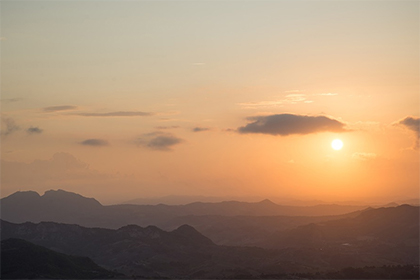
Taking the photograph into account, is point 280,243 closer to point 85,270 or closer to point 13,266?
point 85,270

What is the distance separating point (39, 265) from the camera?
290 feet

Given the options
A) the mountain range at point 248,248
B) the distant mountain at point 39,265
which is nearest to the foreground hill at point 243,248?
the mountain range at point 248,248

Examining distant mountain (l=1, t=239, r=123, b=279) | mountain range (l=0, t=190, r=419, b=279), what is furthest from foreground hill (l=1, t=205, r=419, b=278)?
distant mountain (l=1, t=239, r=123, b=279)

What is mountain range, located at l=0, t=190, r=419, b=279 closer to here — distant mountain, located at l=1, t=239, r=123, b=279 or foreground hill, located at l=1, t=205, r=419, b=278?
foreground hill, located at l=1, t=205, r=419, b=278

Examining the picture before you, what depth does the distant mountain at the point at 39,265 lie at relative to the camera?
3317 inches

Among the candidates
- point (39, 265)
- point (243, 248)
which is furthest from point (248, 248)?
point (39, 265)

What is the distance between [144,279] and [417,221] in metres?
103

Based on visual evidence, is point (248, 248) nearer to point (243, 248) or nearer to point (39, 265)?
point (243, 248)

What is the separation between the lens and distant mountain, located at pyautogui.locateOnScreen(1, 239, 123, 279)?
84.2m

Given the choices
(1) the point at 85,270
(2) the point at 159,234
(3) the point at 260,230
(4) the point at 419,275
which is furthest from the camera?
(3) the point at 260,230

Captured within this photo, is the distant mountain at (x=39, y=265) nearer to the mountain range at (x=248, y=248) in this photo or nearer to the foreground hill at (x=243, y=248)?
the mountain range at (x=248, y=248)

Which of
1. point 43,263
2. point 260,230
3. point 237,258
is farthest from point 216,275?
point 260,230

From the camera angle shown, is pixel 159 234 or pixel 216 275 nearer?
pixel 216 275

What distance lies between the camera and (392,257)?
126000 mm
